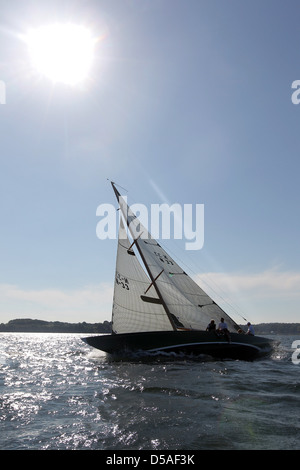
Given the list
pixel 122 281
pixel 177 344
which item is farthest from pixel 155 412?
pixel 122 281

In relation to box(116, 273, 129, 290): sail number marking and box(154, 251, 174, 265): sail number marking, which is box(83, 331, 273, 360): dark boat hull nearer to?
box(116, 273, 129, 290): sail number marking

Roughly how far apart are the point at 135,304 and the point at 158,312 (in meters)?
1.60

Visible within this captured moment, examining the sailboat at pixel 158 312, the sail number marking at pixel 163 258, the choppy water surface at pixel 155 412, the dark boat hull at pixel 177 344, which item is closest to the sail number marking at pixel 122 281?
the sailboat at pixel 158 312

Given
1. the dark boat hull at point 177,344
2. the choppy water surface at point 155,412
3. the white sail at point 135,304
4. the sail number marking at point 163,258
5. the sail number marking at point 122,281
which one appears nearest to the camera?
the choppy water surface at point 155,412

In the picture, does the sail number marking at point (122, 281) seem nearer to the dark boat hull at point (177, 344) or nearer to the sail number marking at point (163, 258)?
the sail number marking at point (163, 258)

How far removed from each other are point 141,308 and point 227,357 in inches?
240

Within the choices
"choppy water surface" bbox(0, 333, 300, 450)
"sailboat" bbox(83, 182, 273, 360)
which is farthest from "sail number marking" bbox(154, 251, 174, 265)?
"choppy water surface" bbox(0, 333, 300, 450)

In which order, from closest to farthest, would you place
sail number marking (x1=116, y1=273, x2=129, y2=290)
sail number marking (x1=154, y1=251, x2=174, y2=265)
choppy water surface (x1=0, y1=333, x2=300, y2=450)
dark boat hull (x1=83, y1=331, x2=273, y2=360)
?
choppy water surface (x1=0, y1=333, x2=300, y2=450) < dark boat hull (x1=83, y1=331, x2=273, y2=360) < sail number marking (x1=116, y1=273, x2=129, y2=290) < sail number marking (x1=154, y1=251, x2=174, y2=265)

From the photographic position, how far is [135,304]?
2170 centimetres

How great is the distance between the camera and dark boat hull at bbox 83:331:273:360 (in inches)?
725

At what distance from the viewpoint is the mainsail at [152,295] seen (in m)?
21.4
